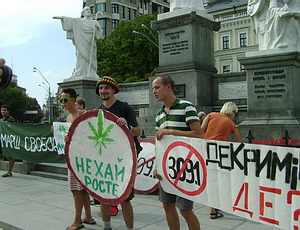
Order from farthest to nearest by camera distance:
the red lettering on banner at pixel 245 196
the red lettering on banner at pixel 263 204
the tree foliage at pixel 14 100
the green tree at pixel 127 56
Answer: the tree foliage at pixel 14 100, the green tree at pixel 127 56, the red lettering on banner at pixel 245 196, the red lettering on banner at pixel 263 204

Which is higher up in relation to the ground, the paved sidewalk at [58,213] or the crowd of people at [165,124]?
the crowd of people at [165,124]

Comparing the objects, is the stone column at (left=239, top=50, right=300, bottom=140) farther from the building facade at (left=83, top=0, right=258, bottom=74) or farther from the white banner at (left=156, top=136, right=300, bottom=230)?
the building facade at (left=83, top=0, right=258, bottom=74)

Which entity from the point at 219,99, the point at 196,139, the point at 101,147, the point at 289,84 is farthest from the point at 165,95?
the point at 219,99

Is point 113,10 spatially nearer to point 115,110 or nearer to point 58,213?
point 58,213

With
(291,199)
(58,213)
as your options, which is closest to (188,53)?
(58,213)

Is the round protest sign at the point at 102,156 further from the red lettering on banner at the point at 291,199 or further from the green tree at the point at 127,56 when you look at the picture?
the green tree at the point at 127,56

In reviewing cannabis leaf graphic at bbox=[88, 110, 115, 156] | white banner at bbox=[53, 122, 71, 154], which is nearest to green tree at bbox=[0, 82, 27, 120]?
white banner at bbox=[53, 122, 71, 154]

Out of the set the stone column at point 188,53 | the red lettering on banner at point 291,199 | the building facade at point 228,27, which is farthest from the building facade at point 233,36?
the red lettering on banner at point 291,199

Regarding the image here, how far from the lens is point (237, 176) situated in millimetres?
3311

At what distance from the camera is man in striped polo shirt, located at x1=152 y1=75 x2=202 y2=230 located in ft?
12.1

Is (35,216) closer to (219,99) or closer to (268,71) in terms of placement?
(268,71)

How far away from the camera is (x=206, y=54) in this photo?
11797mm

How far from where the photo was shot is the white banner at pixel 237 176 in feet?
9.48

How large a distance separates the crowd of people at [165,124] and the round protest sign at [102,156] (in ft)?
0.44
